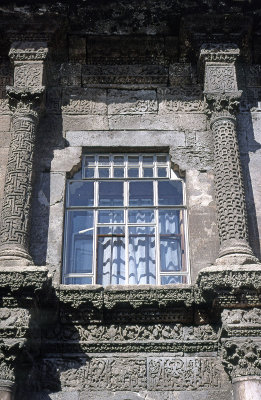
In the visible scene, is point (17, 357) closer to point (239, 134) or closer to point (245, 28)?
point (239, 134)

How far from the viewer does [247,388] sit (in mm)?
6219

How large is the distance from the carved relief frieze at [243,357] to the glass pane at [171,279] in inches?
50.0

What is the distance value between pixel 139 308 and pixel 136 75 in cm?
387

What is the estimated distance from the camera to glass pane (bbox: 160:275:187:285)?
24.7 ft

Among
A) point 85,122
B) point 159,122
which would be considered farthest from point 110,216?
point 159,122

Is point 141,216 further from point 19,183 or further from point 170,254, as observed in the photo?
point 19,183

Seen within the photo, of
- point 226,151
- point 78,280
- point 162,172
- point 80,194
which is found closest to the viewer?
point 78,280

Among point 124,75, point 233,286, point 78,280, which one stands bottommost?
point 233,286

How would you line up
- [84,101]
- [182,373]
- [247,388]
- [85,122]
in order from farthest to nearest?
[84,101] < [85,122] < [182,373] < [247,388]

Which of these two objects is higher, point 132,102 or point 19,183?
point 132,102

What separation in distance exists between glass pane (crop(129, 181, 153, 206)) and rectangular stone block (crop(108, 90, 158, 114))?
1172 millimetres

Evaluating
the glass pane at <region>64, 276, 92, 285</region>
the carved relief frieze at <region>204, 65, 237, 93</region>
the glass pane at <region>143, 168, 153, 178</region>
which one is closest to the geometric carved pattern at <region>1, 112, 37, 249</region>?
the glass pane at <region>64, 276, 92, 285</region>

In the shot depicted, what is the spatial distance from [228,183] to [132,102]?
86.1 inches

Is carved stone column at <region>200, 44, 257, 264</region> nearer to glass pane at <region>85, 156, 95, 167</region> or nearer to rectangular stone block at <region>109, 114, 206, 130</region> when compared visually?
rectangular stone block at <region>109, 114, 206, 130</region>
